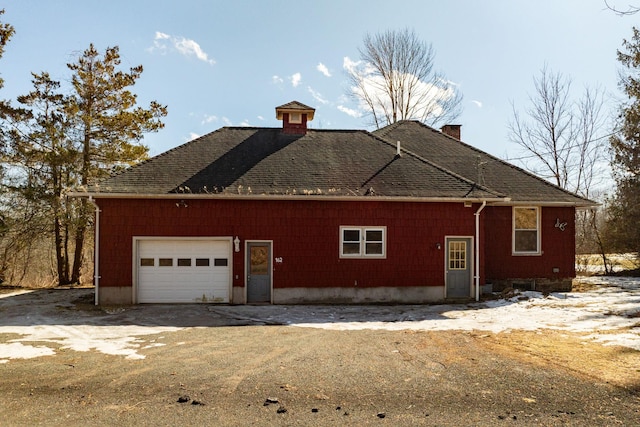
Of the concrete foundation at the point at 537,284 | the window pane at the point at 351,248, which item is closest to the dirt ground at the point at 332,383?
the window pane at the point at 351,248

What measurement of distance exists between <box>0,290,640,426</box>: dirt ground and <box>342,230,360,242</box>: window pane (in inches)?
193

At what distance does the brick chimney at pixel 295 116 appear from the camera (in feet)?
55.2

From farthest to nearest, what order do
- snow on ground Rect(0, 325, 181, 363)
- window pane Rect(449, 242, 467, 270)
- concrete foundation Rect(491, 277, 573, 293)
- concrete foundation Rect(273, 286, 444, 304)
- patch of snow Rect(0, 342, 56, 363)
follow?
concrete foundation Rect(491, 277, 573, 293) → window pane Rect(449, 242, 467, 270) → concrete foundation Rect(273, 286, 444, 304) → snow on ground Rect(0, 325, 181, 363) → patch of snow Rect(0, 342, 56, 363)

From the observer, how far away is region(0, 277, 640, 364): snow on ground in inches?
332

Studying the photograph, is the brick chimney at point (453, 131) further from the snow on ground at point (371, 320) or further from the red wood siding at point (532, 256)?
the snow on ground at point (371, 320)

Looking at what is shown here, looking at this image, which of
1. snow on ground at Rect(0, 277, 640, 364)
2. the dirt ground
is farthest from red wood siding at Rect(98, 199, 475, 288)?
the dirt ground

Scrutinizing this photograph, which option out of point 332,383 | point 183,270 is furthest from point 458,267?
point 332,383

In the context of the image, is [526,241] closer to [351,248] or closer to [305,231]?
[351,248]

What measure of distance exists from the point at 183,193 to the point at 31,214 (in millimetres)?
9422

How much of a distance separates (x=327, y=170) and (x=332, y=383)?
367 inches

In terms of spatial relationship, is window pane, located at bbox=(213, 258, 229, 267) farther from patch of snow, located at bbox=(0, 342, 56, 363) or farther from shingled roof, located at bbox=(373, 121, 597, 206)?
shingled roof, located at bbox=(373, 121, 597, 206)

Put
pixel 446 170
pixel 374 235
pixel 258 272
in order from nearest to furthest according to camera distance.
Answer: pixel 258 272 < pixel 374 235 < pixel 446 170

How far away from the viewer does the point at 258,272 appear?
1322 cm

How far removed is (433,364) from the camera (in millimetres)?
6961
